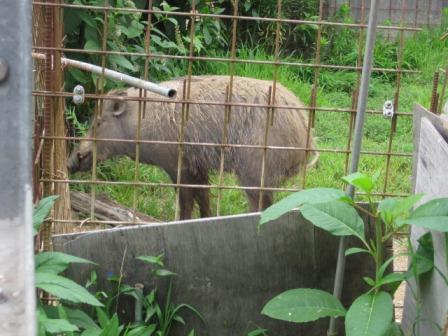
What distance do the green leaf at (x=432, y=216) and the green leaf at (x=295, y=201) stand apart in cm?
27

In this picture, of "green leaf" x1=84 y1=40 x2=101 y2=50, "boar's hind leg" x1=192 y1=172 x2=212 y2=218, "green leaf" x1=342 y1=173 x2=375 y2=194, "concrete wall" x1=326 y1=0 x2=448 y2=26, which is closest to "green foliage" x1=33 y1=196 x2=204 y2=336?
"green leaf" x1=342 y1=173 x2=375 y2=194

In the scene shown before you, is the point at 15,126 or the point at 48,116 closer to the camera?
the point at 15,126

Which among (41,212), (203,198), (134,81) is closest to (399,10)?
(203,198)

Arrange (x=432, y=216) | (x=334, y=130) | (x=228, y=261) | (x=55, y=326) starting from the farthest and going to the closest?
1. (x=334, y=130)
2. (x=228, y=261)
3. (x=432, y=216)
4. (x=55, y=326)

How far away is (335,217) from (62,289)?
36.5 inches

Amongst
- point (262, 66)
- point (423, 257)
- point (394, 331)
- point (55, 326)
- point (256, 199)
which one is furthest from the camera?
point (262, 66)

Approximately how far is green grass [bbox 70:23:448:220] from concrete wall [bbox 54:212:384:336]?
155cm

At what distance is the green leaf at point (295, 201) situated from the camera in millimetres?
2762

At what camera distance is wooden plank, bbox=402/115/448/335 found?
2799 millimetres

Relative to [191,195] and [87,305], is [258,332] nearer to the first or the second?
[87,305]

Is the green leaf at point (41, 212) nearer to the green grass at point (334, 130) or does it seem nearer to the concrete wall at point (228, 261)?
the concrete wall at point (228, 261)

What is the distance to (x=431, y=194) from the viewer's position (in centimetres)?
295

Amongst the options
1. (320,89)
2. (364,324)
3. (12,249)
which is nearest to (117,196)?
(320,89)

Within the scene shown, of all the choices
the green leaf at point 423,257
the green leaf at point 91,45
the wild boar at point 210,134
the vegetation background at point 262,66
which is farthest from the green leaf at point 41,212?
the green leaf at point 91,45
